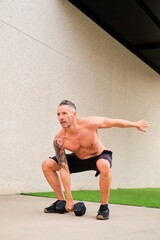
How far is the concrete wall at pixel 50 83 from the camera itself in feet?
17.2

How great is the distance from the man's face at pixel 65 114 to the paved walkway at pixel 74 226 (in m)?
0.76

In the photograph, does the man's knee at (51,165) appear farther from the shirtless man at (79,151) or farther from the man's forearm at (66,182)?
the man's forearm at (66,182)

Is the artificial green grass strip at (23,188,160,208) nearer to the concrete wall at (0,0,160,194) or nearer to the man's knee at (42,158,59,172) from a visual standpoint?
the concrete wall at (0,0,160,194)

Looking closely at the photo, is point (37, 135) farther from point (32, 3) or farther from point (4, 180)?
point (32, 3)

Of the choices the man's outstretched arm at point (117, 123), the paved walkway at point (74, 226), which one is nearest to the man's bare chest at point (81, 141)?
the man's outstretched arm at point (117, 123)

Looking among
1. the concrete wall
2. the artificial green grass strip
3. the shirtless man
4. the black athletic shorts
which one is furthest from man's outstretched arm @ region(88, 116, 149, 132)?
the concrete wall

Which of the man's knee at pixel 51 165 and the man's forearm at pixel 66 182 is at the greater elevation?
the man's knee at pixel 51 165

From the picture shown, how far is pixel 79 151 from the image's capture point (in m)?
3.35

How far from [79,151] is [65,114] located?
39 cm

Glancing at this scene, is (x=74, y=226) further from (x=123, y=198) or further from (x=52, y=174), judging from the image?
(x=123, y=198)

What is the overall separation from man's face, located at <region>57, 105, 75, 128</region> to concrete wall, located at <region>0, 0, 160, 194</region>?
6.83ft

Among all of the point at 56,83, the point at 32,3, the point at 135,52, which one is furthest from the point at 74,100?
the point at 135,52

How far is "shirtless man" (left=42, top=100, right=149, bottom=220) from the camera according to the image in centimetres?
315

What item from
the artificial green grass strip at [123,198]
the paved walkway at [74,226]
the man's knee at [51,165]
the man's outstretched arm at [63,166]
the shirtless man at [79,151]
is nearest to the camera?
the paved walkway at [74,226]
